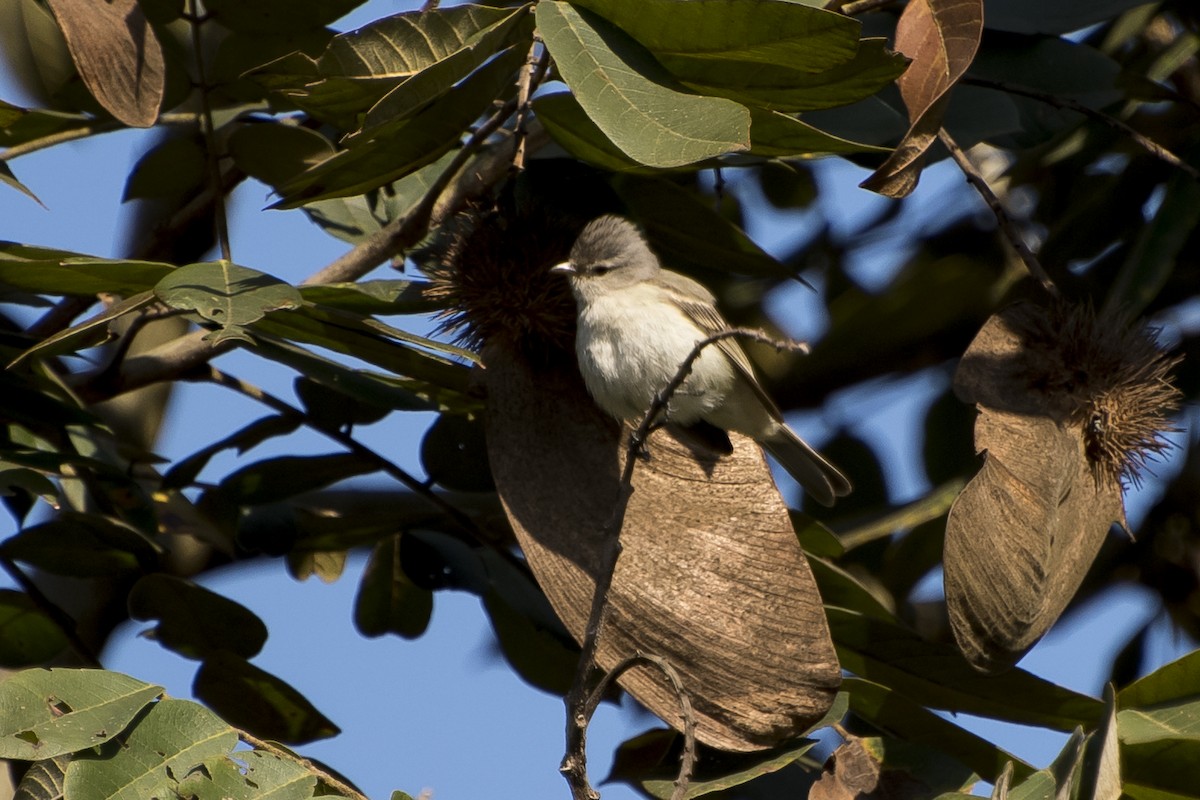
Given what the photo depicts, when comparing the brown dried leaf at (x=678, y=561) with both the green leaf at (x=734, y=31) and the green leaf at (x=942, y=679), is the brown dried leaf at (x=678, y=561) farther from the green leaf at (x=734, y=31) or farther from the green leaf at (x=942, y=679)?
the green leaf at (x=734, y=31)

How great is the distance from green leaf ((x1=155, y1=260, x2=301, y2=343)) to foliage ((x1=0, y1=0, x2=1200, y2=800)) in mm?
11

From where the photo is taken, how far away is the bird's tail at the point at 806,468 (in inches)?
136

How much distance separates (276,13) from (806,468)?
1.66m

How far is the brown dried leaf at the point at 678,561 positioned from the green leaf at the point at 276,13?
2.65ft

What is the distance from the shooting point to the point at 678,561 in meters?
2.67

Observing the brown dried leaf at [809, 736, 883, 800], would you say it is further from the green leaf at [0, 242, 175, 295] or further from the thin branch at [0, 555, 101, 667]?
the thin branch at [0, 555, 101, 667]

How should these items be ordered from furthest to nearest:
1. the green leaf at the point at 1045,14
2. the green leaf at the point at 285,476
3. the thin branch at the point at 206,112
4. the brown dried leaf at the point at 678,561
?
the green leaf at the point at 285,476, the green leaf at the point at 1045,14, the thin branch at the point at 206,112, the brown dried leaf at the point at 678,561

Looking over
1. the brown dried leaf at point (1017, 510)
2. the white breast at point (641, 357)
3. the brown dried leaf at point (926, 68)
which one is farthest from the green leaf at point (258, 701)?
the brown dried leaf at point (926, 68)

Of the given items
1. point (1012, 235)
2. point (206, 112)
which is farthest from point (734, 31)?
point (206, 112)

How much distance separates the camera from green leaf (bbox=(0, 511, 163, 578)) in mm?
3141

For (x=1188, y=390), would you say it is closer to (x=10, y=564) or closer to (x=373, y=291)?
(x=373, y=291)

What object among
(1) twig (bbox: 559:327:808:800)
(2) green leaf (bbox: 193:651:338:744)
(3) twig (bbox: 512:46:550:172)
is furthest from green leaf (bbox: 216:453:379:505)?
(1) twig (bbox: 559:327:808:800)

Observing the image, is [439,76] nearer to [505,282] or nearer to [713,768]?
[505,282]

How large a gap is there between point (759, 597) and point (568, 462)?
1.76ft
